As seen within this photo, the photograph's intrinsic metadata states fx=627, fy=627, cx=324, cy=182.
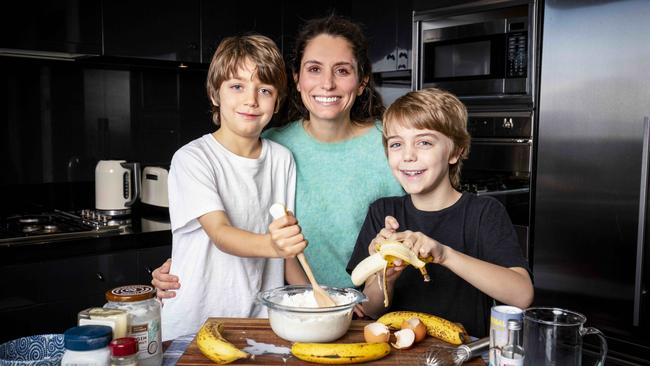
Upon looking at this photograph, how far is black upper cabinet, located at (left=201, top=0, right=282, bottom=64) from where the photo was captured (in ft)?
11.1

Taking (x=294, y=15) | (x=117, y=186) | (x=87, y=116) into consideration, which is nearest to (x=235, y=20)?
(x=294, y=15)

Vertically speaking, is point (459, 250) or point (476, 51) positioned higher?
point (476, 51)

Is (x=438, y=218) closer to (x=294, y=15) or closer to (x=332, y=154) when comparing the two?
(x=332, y=154)

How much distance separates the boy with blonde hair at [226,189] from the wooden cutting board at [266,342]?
0.89 ft

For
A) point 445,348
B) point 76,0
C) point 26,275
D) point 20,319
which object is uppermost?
point 76,0

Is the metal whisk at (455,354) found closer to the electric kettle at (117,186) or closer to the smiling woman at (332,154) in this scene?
the smiling woman at (332,154)

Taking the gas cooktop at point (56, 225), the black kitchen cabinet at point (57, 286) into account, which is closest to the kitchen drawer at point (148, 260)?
the black kitchen cabinet at point (57, 286)

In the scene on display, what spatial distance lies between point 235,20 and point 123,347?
2.78 metres

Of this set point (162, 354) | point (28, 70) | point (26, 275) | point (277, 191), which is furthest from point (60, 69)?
point (162, 354)

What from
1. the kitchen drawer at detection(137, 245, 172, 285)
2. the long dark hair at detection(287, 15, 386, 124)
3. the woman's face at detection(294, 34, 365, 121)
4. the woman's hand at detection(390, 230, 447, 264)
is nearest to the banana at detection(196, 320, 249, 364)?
the woman's hand at detection(390, 230, 447, 264)

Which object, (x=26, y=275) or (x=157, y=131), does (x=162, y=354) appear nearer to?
(x=26, y=275)

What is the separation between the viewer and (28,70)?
3.09 metres

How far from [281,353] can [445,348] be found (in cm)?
31

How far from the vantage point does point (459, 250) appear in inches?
63.3
